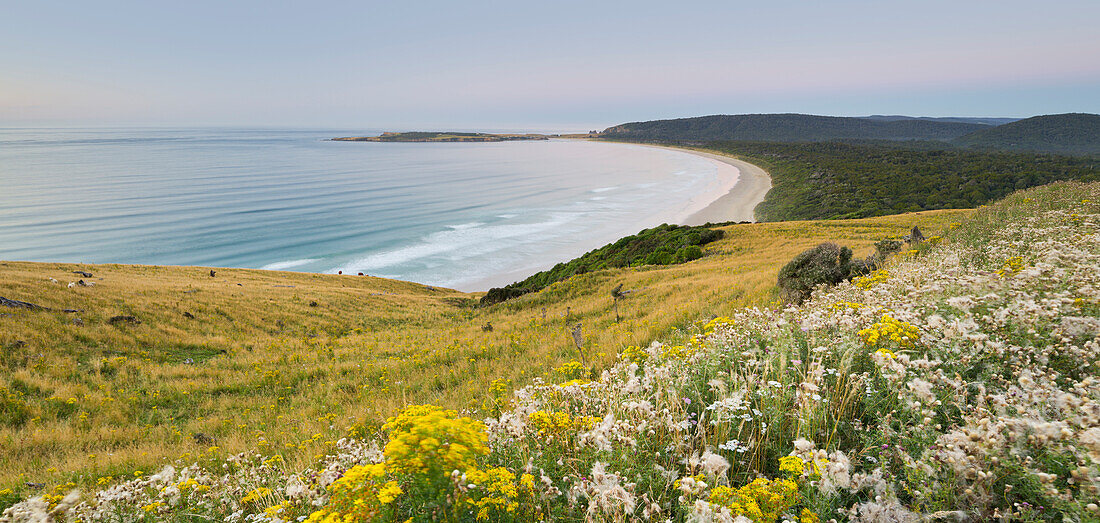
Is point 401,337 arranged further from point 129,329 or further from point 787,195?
point 787,195

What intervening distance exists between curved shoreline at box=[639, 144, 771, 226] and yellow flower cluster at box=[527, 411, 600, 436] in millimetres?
59538

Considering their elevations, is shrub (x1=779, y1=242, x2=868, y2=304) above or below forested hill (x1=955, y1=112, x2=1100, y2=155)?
below

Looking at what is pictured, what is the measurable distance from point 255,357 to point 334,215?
63.8 m

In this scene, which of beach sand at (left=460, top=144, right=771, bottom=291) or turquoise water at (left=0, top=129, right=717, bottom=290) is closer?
beach sand at (left=460, top=144, right=771, bottom=291)

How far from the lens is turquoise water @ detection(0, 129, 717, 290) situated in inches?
2058

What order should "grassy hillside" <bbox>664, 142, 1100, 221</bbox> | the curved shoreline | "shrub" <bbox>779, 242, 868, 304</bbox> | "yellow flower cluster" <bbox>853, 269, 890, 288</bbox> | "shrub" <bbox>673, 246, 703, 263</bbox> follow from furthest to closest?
the curved shoreline
"grassy hillside" <bbox>664, 142, 1100, 221</bbox>
"shrub" <bbox>673, 246, 703, 263</bbox>
"shrub" <bbox>779, 242, 868, 304</bbox>
"yellow flower cluster" <bbox>853, 269, 890, 288</bbox>

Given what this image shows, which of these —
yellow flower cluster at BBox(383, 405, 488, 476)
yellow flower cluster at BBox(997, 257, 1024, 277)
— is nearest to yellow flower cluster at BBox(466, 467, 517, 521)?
yellow flower cluster at BBox(383, 405, 488, 476)

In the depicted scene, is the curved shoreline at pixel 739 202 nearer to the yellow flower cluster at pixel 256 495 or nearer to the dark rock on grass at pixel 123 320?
the dark rock on grass at pixel 123 320

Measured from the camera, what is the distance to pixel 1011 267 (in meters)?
6.14

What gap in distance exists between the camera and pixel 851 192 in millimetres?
74438

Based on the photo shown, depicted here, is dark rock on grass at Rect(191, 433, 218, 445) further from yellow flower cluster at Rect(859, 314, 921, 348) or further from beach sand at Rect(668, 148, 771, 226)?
beach sand at Rect(668, 148, 771, 226)

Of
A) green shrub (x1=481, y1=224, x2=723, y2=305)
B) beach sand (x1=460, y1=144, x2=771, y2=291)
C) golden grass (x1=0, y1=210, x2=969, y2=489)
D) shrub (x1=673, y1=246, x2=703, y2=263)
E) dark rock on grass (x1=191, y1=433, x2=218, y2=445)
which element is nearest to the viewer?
golden grass (x1=0, y1=210, x2=969, y2=489)

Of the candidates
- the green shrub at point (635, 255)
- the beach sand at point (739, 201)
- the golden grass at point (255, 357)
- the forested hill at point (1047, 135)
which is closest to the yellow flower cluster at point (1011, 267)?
the golden grass at point (255, 357)

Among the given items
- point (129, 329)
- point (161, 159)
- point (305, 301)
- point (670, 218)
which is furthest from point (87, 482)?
point (161, 159)
